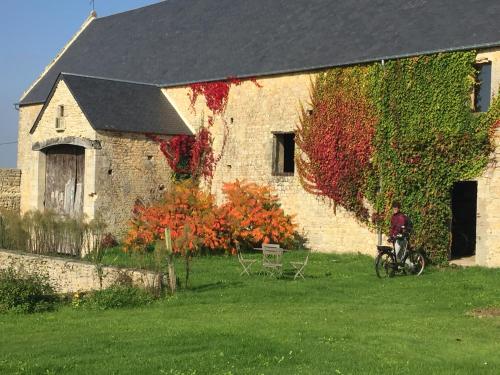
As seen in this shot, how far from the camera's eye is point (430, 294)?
505 inches

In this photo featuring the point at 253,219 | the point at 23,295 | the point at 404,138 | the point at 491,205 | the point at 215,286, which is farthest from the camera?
the point at 253,219

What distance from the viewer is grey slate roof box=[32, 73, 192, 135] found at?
21552mm

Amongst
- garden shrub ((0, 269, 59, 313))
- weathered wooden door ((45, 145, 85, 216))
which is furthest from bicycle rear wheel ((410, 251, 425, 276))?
weathered wooden door ((45, 145, 85, 216))

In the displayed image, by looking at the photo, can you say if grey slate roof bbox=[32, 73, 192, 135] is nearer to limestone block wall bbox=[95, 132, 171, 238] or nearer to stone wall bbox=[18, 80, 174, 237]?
stone wall bbox=[18, 80, 174, 237]

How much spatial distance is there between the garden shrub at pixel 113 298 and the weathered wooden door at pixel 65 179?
391 inches

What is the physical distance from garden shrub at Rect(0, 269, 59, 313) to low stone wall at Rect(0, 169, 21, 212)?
50.5 feet

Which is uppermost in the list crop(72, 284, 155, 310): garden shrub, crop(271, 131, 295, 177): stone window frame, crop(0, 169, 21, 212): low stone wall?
crop(271, 131, 295, 177): stone window frame

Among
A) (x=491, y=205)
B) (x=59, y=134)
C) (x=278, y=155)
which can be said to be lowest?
(x=491, y=205)

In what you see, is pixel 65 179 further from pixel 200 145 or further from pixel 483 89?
pixel 483 89

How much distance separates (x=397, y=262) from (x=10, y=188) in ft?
56.7

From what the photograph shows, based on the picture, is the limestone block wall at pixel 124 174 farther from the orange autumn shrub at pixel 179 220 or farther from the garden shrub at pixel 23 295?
the garden shrub at pixel 23 295

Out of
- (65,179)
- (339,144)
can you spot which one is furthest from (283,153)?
(65,179)

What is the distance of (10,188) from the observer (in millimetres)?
27297

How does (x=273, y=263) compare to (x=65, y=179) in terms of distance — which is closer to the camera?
(x=273, y=263)
